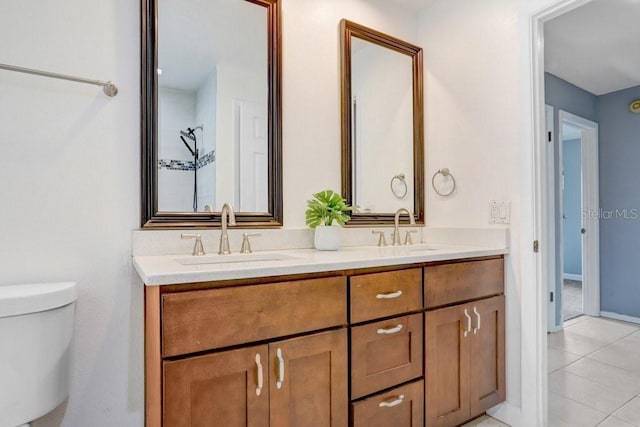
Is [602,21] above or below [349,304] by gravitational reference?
above

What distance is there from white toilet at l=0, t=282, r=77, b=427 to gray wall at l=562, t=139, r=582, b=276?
6325 millimetres

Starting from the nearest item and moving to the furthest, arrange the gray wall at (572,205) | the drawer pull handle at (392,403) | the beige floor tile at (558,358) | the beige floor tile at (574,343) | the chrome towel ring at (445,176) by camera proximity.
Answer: the drawer pull handle at (392,403) < the chrome towel ring at (445,176) < the beige floor tile at (558,358) < the beige floor tile at (574,343) < the gray wall at (572,205)

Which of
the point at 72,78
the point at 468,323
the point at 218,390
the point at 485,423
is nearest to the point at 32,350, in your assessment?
the point at 218,390

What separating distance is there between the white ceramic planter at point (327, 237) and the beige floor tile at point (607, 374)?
1.92m

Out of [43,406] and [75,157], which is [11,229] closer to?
[75,157]

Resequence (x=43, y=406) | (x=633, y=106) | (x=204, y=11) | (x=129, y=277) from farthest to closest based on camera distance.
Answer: (x=633, y=106), (x=204, y=11), (x=129, y=277), (x=43, y=406)

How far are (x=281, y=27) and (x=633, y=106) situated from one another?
12.0ft

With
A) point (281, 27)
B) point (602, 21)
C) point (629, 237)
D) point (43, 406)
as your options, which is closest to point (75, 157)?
point (43, 406)

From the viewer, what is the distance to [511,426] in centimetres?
173

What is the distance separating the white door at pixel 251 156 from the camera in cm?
165

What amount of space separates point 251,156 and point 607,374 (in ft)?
8.55

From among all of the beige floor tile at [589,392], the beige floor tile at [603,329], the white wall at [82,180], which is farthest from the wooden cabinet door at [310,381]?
the beige floor tile at [603,329]

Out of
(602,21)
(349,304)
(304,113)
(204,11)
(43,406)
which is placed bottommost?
(43,406)

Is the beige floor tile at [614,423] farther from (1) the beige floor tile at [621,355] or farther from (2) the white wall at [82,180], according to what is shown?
(2) the white wall at [82,180]
